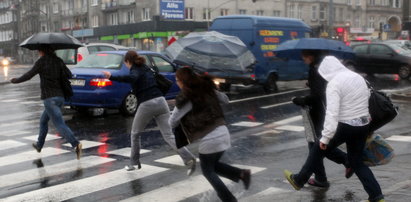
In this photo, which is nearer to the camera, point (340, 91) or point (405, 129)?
point (340, 91)

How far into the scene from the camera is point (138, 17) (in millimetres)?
59031

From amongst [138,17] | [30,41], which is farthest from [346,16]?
[30,41]

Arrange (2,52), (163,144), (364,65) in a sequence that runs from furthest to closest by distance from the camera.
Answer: (2,52), (364,65), (163,144)

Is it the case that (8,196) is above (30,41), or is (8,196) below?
below

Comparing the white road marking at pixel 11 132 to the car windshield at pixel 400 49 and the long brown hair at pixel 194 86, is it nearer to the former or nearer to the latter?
the long brown hair at pixel 194 86

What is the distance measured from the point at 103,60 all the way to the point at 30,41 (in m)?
4.87

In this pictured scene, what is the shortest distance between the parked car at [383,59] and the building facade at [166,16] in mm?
19358

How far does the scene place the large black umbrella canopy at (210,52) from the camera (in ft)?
34.0

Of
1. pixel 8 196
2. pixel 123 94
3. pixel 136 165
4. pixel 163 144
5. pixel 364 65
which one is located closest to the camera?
pixel 8 196

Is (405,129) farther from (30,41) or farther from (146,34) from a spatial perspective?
(146,34)

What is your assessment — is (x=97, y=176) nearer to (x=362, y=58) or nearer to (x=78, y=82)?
(x=78, y=82)

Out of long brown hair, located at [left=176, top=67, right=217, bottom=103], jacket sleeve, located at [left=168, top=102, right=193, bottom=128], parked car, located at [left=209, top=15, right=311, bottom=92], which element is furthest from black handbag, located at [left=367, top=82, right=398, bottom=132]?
parked car, located at [left=209, top=15, right=311, bottom=92]

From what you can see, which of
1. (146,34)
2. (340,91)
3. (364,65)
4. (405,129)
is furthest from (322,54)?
(146,34)

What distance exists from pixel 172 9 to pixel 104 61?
131 ft
